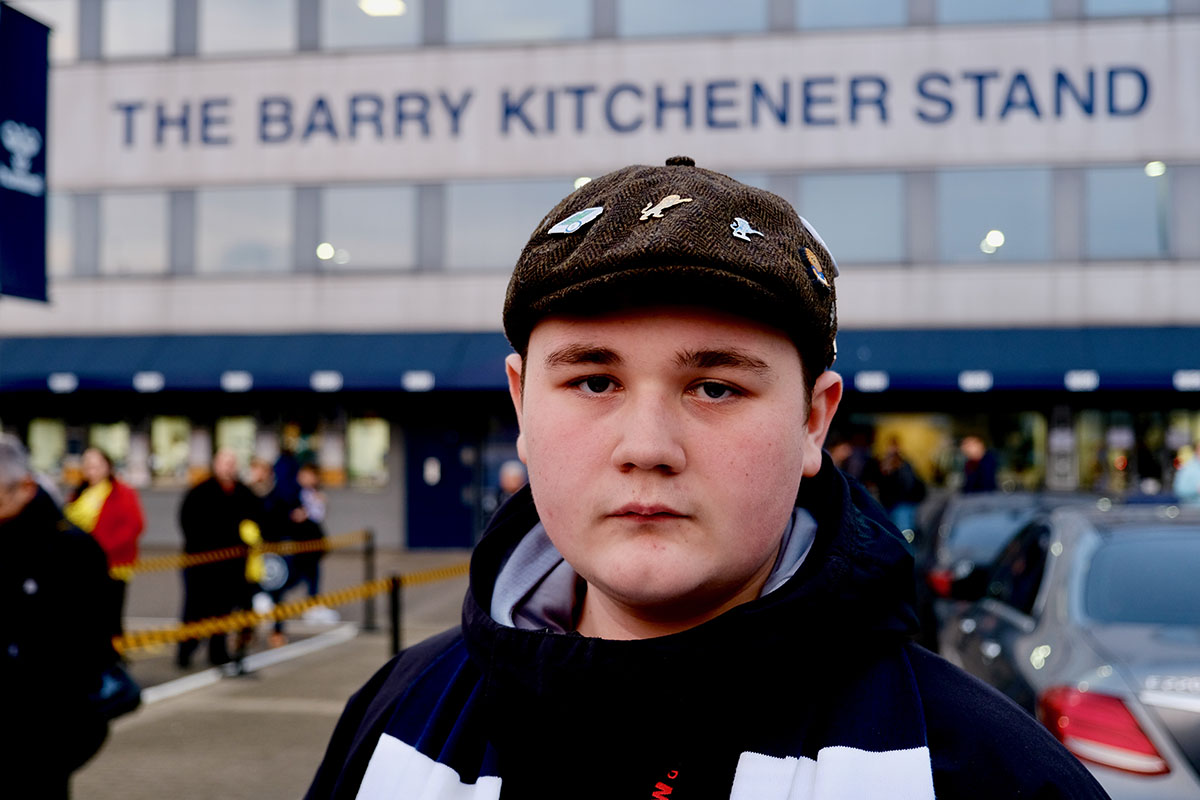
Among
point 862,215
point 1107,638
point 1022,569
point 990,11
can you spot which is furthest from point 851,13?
point 1107,638

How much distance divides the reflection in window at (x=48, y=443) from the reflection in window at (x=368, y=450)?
5697 millimetres

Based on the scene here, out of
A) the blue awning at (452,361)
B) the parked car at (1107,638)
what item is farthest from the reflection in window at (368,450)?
the parked car at (1107,638)

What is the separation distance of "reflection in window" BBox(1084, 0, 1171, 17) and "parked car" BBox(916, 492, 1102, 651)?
12483mm

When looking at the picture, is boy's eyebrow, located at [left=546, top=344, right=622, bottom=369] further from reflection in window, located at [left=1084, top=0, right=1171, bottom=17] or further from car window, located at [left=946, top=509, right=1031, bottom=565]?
reflection in window, located at [left=1084, top=0, right=1171, bottom=17]

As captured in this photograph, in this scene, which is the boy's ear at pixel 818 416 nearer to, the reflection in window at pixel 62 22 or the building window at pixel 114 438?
the building window at pixel 114 438

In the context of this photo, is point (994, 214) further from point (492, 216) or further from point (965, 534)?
point (965, 534)

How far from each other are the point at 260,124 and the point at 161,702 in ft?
46.7

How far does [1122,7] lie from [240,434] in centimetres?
1748

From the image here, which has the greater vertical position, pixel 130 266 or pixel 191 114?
pixel 191 114

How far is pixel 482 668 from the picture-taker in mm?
1438

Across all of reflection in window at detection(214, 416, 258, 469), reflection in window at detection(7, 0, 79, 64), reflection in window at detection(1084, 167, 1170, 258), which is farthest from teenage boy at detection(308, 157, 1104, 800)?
reflection in window at detection(7, 0, 79, 64)

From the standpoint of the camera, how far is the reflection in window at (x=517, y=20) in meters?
19.0

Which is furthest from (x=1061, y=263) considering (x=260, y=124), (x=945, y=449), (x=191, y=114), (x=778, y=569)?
(x=778, y=569)

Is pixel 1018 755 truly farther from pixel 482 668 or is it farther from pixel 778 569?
pixel 482 668
